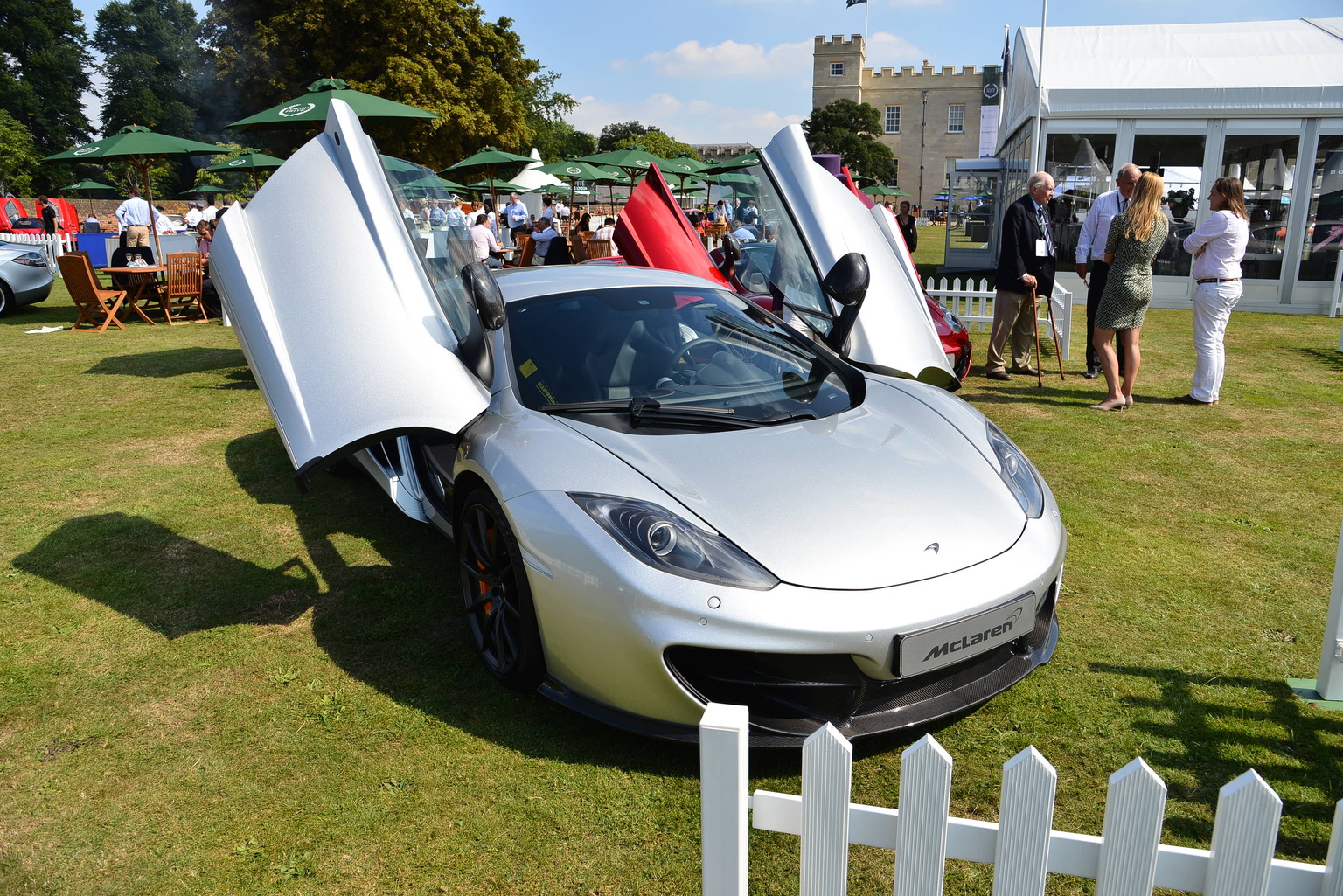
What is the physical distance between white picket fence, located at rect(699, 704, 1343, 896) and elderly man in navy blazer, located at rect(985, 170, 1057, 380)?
7.53 m

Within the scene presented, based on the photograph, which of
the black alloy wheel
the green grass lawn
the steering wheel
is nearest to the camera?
the green grass lawn

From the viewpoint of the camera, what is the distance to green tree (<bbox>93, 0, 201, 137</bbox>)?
65.8 m

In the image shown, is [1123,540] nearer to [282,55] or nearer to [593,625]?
[593,625]

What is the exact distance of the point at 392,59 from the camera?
Answer: 27.9 meters

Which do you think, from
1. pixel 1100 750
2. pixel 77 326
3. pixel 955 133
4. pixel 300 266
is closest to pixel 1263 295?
pixel 1100 750

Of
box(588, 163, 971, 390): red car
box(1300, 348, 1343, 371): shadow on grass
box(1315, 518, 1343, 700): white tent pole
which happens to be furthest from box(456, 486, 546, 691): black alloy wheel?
box(1300, 348, 1343, 371): shadow on grass

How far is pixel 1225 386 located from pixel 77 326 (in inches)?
550

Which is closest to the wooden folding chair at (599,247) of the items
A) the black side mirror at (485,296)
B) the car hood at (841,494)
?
the black side mirror at (485,296)

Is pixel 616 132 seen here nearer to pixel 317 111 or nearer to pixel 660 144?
pixel 660 144

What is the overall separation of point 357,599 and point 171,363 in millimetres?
7277

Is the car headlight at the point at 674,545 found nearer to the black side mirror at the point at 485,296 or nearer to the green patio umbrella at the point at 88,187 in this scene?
the black side mirror at the point at 485,296

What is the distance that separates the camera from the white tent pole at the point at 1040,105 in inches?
526

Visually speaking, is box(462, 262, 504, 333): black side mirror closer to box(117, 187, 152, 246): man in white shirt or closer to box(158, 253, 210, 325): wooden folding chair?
box(158, 253, 210, 325): wooden folding chair

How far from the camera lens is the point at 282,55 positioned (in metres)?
29.1
